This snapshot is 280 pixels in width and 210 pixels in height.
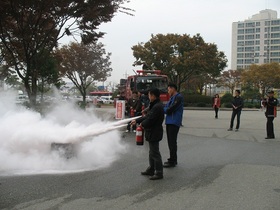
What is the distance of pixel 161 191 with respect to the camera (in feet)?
17.9

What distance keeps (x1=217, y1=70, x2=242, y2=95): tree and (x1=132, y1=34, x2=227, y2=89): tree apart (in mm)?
32227

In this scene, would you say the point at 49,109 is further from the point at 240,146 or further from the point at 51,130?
the point at 240,146

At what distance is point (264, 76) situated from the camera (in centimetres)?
5606

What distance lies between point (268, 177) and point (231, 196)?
63.8 inches

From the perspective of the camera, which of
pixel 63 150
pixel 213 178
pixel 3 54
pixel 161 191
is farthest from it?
pixel 3 54

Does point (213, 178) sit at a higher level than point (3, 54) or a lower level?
lower

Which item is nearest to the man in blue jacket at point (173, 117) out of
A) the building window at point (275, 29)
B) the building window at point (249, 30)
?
the building window at point (275, 29)

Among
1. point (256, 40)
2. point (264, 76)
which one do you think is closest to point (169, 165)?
point (264, 76)

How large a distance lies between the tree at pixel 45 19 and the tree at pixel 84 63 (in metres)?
22.9

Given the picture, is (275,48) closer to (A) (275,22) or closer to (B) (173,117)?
(A) (275,22)

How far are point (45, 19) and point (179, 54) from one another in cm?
2737

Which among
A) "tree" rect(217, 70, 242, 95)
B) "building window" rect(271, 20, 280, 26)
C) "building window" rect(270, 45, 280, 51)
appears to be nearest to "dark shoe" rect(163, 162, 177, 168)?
"tree" rect(217, 70, 242, 95)

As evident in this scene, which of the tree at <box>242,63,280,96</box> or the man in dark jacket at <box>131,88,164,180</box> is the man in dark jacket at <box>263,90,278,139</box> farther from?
the tree at <box>242,63,280,96</box>

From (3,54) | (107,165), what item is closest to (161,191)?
(107,165)
